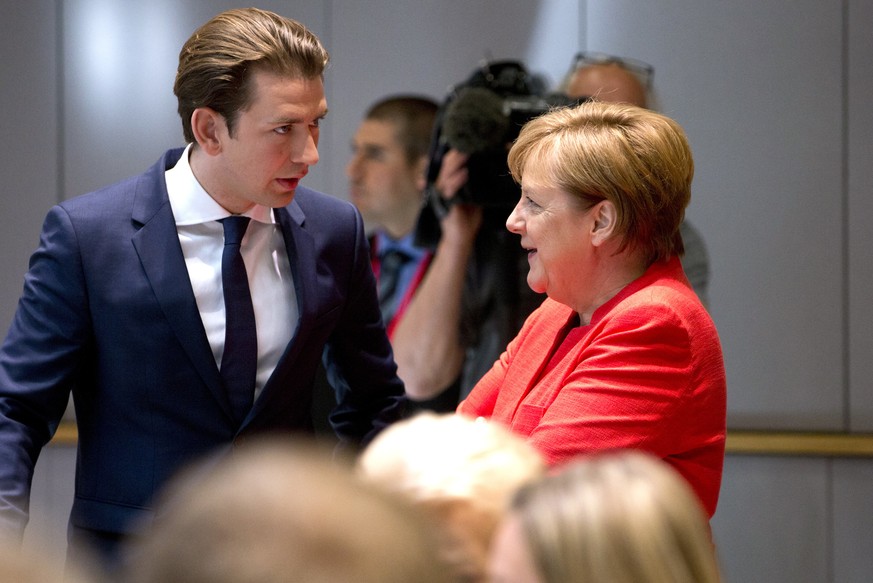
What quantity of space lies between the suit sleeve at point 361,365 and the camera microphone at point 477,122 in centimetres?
76

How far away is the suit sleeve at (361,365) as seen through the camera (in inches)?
82.2

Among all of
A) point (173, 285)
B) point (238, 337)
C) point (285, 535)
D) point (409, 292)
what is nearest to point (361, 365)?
point (238, 337)

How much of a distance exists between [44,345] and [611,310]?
2.87ft

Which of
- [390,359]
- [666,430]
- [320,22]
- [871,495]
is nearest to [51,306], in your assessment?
[390,359]

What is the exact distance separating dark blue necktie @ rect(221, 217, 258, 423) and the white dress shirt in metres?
0.02

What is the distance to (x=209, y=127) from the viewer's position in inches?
76.5

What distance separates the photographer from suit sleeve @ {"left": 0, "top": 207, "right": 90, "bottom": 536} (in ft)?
5.90

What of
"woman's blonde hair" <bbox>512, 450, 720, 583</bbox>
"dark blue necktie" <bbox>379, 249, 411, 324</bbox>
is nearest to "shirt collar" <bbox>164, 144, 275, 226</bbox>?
"woman's blonde hair" <bbox>512, 450, 720, 583</bbox>

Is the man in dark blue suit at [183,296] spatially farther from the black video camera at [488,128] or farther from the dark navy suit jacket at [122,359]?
the black video camera at [488,128]

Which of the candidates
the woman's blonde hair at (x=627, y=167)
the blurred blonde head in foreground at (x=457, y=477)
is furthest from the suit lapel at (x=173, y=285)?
the blurred blonde head in foreground at (x=457, y=477)

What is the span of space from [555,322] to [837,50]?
2411 mm

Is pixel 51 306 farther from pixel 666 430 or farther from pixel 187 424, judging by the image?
pixel 666 430

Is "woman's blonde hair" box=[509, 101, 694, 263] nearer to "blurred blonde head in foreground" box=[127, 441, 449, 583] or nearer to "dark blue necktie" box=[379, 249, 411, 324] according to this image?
"blurred blonde head in foreground" box=[127, 441, 449, 583]

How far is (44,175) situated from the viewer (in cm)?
421
